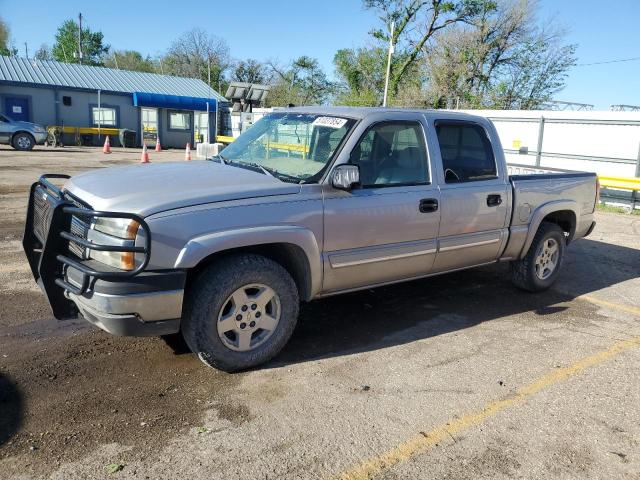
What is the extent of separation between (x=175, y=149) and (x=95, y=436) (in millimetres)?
31216

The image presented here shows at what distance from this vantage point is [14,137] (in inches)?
880

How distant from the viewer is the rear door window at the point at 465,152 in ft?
15.8

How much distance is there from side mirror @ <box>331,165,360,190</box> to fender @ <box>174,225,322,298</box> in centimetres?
42

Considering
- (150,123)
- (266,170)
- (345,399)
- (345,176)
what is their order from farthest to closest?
(150,123), (266,170), (345,176), (345,399)

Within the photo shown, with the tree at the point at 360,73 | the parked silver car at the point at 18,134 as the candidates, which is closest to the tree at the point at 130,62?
the tree at the point at 360,73

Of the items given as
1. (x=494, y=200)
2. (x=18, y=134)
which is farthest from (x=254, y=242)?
Result: (x=18, y=134)

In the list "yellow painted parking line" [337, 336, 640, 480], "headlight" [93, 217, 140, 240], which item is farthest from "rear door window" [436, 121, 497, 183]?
"headlight" [93, 217, 140, 240]

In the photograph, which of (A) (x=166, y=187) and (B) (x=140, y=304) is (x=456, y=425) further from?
(A) (x=166, y=187)

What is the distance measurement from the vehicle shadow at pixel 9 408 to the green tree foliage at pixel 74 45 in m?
80.6

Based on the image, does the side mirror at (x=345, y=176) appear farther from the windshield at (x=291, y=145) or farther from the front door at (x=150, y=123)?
the front door at (x=150, y=123)

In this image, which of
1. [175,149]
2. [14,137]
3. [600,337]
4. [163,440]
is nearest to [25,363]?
[163,440]

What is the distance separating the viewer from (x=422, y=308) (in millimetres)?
5336

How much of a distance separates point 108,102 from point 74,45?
52.5m

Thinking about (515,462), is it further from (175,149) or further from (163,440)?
(175,149)
